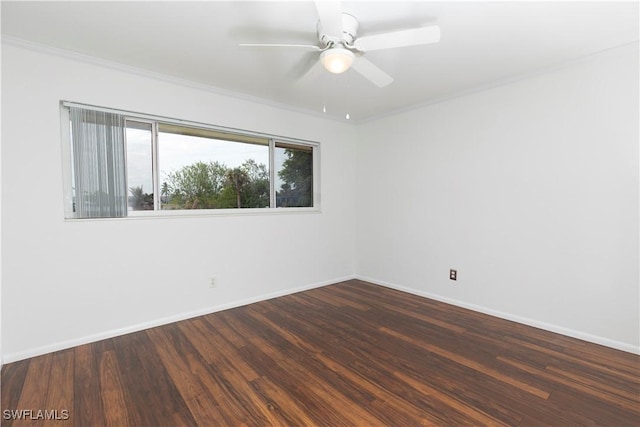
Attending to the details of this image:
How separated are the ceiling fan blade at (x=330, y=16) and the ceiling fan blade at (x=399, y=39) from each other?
17cm

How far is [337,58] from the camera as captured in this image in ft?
6.04

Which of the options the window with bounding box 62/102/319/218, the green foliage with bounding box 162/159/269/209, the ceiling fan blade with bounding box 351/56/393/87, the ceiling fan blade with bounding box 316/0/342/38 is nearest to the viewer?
the ceiling fan blade with bounding box 316/0/342/38

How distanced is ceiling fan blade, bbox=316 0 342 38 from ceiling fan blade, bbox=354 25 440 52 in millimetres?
175

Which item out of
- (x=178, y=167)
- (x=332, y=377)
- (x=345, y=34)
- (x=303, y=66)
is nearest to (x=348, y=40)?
(x=345, y=34)

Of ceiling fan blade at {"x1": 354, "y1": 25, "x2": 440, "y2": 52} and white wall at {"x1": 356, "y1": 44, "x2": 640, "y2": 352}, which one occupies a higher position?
ceiling fan blade at {"x1": 354, "y1": 25, "x2": 440, "y2": 52}

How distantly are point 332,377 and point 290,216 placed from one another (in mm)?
2102

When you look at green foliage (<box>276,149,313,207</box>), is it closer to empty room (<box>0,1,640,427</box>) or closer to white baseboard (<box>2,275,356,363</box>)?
empty room (<box>0,1,640,427</box>)

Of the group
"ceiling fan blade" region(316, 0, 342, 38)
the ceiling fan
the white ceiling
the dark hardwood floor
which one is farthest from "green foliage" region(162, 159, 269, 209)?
"ceiling fan blade" region(316, 0, 342, 38)

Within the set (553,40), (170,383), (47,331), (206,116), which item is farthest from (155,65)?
(553,40)

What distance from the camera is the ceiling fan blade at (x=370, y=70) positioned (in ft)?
6.71

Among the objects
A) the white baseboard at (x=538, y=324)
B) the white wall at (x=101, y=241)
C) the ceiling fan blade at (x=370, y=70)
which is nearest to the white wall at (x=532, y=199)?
the white baseboard at (x=538, y=324)

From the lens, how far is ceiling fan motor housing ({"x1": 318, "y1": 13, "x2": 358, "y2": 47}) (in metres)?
1.79

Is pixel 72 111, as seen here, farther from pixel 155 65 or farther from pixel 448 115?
pixel 448 115

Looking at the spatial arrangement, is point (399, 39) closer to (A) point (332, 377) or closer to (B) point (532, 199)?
(B) point (532, 199)
